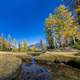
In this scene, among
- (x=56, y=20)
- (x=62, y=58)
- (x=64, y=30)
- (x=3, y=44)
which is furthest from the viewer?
(x=3, y=44)

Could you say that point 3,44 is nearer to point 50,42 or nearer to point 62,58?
point 50,42

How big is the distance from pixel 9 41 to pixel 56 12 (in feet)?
218

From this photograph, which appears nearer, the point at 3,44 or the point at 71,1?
the point at 71,1

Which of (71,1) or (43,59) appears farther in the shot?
(43,59)

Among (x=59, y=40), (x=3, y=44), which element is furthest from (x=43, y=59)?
(x=3, y=44)

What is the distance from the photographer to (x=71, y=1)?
15.2 meters

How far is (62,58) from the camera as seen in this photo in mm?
26844

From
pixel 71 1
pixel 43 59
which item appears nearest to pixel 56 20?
pixel 43 59

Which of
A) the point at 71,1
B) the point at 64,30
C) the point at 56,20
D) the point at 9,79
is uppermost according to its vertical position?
the point at 56,20

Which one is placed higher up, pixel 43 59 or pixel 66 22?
pixel 66 22

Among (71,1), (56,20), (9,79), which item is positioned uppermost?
(56,20)

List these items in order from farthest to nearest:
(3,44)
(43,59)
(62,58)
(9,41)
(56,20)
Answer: (9,41), (3,44), (56,20), (43,59), (62,58)

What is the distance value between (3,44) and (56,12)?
185 ft

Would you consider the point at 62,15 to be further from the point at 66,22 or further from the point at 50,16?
the point at 50,16
